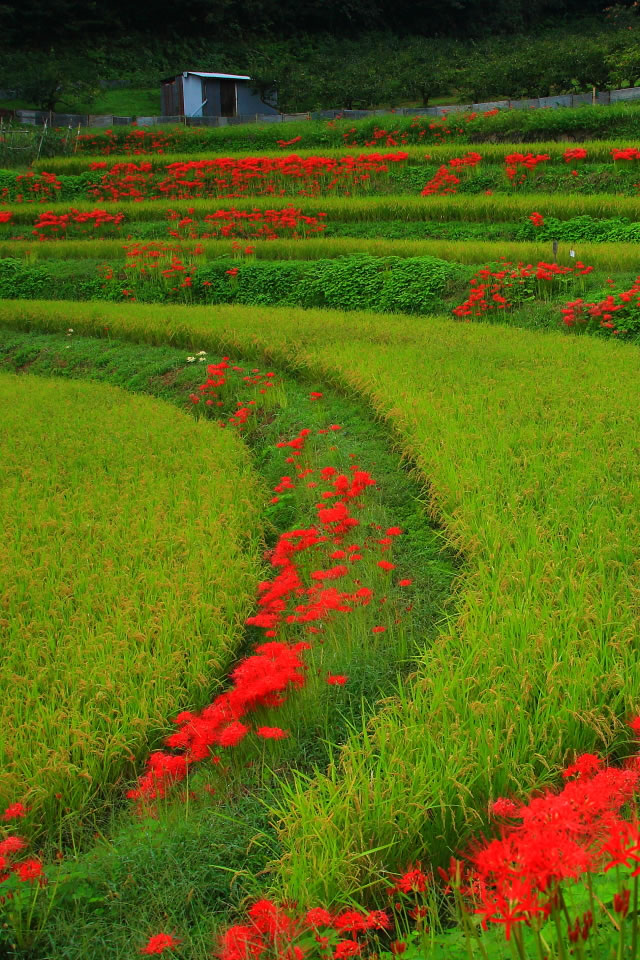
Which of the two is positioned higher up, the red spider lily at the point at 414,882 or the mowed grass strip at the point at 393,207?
the mowed grass strip at the point at 393,207

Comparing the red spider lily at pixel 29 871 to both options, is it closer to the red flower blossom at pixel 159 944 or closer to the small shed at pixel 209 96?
the red flower blossom at pixel 159 944

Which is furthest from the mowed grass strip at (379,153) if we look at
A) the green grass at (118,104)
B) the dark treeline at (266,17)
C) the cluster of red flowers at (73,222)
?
the dark treeline at (266,17)

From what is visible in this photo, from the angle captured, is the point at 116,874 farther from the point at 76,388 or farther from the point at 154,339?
the point at 154,339

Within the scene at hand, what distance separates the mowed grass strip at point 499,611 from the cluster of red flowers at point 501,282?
2.21 metres

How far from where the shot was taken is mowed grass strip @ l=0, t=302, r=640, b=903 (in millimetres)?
2285

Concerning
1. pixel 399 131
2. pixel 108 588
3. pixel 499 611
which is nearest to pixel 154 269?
pixel 399 131

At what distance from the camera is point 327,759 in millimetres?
2924

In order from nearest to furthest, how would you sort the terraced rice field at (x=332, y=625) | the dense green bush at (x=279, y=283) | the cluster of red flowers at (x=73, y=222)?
1. the terraced rice field at (x=332, y=625)
2. the dense green bush at (x=279, y=283)
3. the cluster of red flowers at (x=73, y=222)

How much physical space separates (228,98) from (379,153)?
13611 millimetres

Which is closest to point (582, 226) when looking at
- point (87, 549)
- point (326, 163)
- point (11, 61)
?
point (326, 163)

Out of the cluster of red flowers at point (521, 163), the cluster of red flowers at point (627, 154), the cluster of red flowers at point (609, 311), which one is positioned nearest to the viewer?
the cluster of red flowers at point (609, 311)

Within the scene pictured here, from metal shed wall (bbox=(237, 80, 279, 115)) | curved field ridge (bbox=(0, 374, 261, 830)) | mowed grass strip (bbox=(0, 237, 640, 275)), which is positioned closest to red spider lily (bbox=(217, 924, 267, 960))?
curved field ridge (bbox=(0, 374, 261, 830))

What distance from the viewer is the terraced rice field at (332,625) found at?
2.10 metres

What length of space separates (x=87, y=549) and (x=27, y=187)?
15381 millimetres
